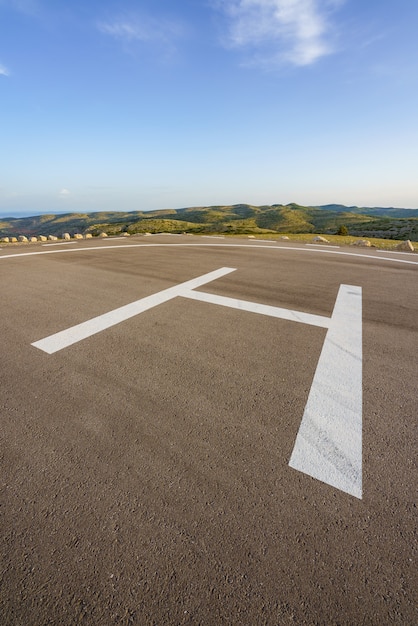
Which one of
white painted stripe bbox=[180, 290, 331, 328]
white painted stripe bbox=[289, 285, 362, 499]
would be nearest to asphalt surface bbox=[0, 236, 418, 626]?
white painted stripe bbox=[289, 285, 362, 499]

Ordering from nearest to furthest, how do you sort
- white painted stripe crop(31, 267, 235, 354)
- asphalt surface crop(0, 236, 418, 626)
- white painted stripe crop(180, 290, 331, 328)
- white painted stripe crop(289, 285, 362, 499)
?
asphalt surface crop(0, 236, 418, 626) < white painted stripe crop(289, 285, 362, 499) < white painted stripe crop(31, 267, 235, 354) < white painted stripe crop(180, 290, 331, 328)

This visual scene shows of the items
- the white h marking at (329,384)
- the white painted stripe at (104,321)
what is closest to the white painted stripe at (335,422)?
the white h marking at (329,384)

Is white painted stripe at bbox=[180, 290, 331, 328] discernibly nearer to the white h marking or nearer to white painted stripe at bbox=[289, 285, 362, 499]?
the white h marking

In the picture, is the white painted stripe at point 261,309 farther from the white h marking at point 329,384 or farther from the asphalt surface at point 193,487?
the asphalt surface at point 193,487

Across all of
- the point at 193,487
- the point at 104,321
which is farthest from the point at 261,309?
the point at 193,487

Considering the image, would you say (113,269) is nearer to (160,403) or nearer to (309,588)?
(160,403)

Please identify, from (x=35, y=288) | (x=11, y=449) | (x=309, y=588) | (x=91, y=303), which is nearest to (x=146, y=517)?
(x=309, y=588)

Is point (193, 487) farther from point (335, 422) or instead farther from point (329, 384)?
point (329, 384)
